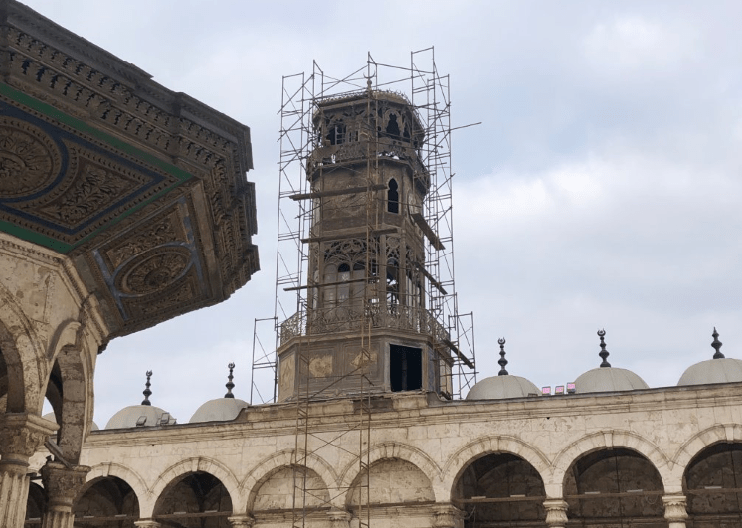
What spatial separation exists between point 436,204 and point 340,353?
258 inches

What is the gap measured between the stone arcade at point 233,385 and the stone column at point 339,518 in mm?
39

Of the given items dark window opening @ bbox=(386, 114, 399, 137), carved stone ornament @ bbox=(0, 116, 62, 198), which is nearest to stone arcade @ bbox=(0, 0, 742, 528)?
carved stone ornament @ bbox=(0, 116, 62, 198)

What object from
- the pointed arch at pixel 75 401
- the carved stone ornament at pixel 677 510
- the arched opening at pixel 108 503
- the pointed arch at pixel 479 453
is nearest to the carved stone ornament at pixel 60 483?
the pointed arch at pixel 75 401

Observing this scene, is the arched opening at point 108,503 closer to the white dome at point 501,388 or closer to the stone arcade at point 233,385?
the stone arcade at point 233,385

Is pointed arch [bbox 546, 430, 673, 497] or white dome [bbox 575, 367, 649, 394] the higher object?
white dome [bbox 575, 367, 649, 394]

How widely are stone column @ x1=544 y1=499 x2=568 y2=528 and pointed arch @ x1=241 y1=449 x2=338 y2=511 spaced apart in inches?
204

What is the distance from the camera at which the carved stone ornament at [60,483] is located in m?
10.4

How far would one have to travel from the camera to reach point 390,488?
2239cm

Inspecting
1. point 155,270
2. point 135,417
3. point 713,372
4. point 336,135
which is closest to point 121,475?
point 135,417

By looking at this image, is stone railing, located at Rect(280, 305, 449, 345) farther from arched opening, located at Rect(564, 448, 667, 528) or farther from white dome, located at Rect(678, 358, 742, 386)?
white dome, located at Rect(678, 358, 742, 386)

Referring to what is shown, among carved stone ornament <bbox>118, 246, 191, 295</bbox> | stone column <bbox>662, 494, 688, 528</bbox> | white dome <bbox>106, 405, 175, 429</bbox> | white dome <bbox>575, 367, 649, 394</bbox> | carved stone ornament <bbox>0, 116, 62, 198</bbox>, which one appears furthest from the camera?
white dome <bbox>106, 405, 175, 429</bbox>

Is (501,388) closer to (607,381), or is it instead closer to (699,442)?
(607,381)

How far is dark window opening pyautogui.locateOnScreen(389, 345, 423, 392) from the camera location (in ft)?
82.5

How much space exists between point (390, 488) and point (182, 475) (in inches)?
214
